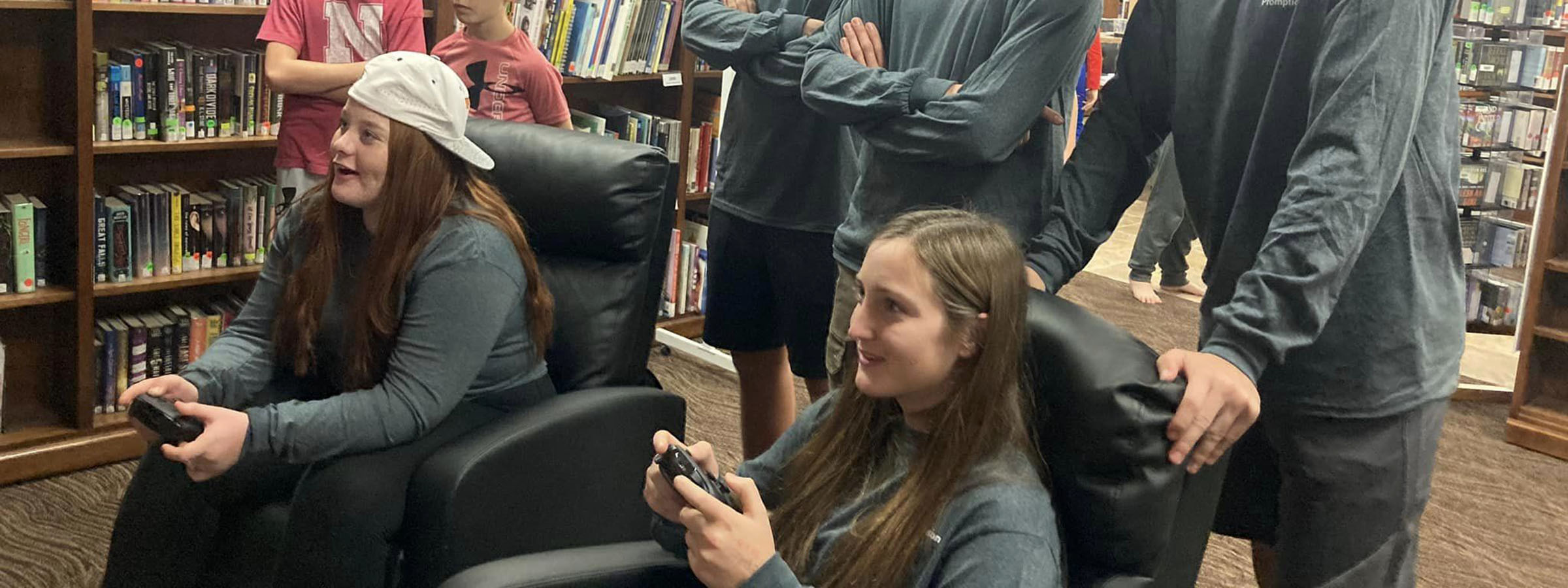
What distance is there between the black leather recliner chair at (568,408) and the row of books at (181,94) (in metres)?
1.25

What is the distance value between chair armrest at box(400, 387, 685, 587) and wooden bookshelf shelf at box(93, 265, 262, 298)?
1425mm

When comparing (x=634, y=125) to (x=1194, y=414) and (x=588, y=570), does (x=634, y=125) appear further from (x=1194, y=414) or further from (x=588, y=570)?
(x=1194, y=414)

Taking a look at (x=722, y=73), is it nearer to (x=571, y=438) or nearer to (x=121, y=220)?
(x=121, y=220)

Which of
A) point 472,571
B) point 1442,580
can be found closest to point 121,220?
point 472,571

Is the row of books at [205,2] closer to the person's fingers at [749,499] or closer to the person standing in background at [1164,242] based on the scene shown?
the person's fingers at [749,499]

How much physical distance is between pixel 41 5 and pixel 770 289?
1.60 meters

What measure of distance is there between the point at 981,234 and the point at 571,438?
78cm

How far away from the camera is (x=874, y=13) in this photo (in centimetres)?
234

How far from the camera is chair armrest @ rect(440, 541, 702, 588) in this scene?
149cm

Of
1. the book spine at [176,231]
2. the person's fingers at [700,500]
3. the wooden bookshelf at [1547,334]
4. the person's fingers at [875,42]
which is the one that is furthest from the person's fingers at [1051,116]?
the wooden bookshelf at [1547,334]

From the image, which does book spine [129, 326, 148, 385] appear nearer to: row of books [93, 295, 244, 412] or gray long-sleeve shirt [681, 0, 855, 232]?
row of books [93, 295, 244, 412]

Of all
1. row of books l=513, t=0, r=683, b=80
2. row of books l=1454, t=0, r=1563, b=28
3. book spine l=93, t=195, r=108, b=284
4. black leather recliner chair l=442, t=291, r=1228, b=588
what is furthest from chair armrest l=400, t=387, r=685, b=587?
row of books l=1454, t=0, r=1563, b=28

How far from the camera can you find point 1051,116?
83.6 inches

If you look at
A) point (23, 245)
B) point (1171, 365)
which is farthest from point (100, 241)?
point (1171, 365)
